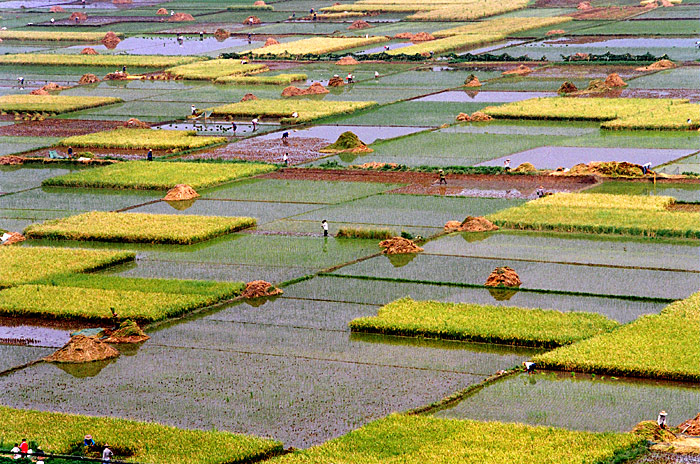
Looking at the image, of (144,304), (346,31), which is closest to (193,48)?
(346,31)

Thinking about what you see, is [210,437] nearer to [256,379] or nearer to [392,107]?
[256,379]

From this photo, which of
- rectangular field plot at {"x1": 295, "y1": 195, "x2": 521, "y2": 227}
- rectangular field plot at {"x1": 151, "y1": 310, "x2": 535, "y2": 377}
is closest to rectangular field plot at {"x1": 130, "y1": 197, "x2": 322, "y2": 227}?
rectangular field plot at {"x1": 295, "y1": 195, "x2": 521, "y2": 227}

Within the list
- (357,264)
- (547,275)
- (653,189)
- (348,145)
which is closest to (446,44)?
(348,145)

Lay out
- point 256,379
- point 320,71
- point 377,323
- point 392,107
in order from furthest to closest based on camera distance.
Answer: point 320,71, point 392,107, point 377,323, point 256,379

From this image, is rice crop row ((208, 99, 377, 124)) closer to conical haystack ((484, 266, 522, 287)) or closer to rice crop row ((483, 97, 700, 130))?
rice crop row ((483, 97, 700, 130))

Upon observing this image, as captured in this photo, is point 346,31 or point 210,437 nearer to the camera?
point 210,437

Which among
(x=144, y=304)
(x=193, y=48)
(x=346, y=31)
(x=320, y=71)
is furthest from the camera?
(x=346, y=31)

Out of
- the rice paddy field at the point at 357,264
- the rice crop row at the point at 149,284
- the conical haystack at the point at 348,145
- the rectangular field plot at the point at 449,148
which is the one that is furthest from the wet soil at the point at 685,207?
the conical haystack at the point at 348,145
